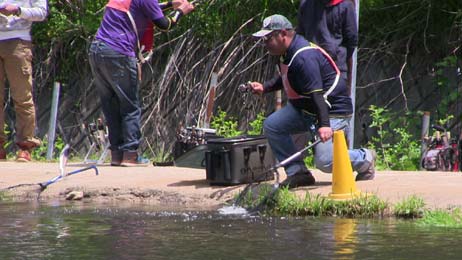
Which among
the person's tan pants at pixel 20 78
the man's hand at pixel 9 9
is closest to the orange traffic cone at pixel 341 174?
the man's hand at pixel 9 9

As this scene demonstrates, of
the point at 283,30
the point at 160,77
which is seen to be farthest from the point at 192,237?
the point at 160,77

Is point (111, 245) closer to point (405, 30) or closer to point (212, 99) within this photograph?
point (212, 99)

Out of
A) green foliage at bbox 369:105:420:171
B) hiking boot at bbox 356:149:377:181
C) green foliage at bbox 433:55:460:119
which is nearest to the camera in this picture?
hiking boot at bbox 356:149:377:181

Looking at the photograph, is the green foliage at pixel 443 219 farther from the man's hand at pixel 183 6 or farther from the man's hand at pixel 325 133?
the man's hand at pixel 183 6

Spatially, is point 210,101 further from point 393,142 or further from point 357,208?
point 357,208

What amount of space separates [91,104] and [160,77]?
4.82ft

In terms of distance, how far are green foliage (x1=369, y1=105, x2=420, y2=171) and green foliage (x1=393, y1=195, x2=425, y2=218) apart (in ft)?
Answer: 12.0

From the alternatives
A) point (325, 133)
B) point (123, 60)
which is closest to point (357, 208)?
point (325, 133)

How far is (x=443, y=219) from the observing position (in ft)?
27.7

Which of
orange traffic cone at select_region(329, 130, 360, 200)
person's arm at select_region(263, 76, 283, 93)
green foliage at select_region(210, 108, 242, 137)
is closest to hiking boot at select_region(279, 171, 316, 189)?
orange traffic cone at select_region(329, 130, 360, 200)

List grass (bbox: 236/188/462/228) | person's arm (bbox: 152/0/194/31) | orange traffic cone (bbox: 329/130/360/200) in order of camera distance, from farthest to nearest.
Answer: person's arm (bbox: 152/0/194/31), orange traffic cone (bbox: 329/130/360/200), grass (bbox: 236/188/462/228)

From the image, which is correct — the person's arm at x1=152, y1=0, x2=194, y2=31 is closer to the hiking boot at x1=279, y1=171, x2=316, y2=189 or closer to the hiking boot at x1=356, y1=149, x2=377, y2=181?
the hiking boot at x1=279, y1=171, x2=316, y2=189

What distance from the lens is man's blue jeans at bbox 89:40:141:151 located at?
1183 centimetres

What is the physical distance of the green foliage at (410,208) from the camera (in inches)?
348
